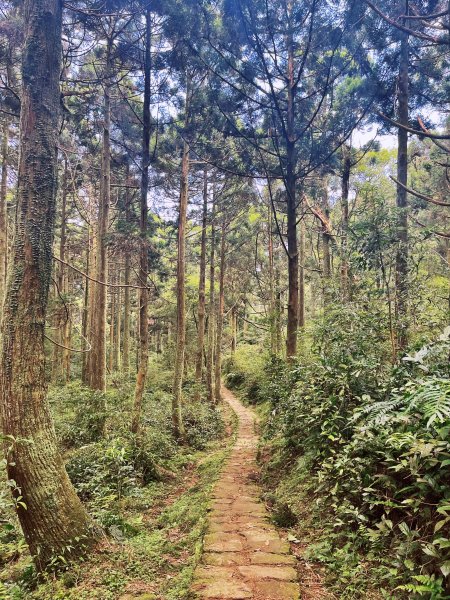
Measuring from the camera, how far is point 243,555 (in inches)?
134

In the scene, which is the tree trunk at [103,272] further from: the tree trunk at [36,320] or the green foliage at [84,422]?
the tree trunk at [36,320]

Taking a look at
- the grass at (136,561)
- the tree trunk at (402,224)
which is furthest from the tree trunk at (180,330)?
the tree trunk at (402,224)

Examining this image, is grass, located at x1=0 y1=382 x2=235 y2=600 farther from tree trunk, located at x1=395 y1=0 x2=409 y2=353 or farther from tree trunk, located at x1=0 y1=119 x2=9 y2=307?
tree trunk, located at x1=0 y1=119 x2=9 y2=307

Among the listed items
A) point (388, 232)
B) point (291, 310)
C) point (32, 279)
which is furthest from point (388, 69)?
point (32, 279)

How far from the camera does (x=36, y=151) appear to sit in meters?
3.95

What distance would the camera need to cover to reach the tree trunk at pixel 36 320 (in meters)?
3.43

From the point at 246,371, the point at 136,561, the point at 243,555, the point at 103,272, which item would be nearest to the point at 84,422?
the point at 103,272

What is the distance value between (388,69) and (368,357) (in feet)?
25.5

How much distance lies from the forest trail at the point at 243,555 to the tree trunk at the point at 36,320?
139 cm

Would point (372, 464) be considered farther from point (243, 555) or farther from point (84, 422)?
point (84, 422)

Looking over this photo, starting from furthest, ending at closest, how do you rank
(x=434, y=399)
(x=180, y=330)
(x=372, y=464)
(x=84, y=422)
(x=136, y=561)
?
(x=180, y=330) → (x=84, y=422) → (x=136, y=561) → (x=372, y=464) → (x=434, y=399)

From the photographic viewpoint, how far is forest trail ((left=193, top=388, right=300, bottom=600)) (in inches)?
111

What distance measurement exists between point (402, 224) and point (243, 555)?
19.3ft

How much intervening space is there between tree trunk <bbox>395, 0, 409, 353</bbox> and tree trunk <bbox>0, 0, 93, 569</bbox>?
4396 mm
